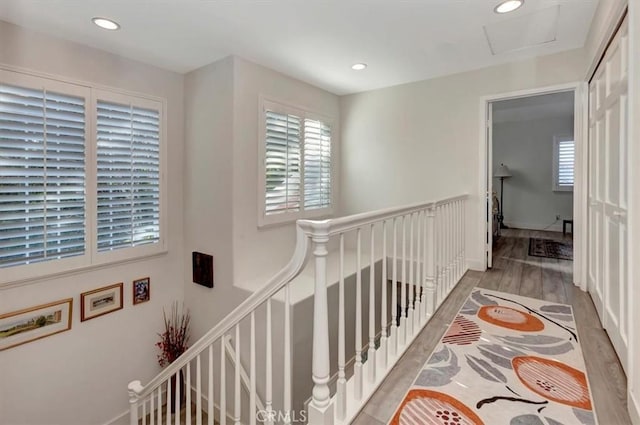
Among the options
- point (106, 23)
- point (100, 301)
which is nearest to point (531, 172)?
point (106, 23)

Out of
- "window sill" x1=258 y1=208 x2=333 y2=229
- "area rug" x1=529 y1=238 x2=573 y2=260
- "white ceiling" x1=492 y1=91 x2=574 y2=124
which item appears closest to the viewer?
"window sill" x1=258 y1=208 x2=333 y2=229

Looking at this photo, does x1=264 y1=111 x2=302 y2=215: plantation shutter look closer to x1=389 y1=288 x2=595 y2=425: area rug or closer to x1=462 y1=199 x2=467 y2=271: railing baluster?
x1=462 y1=199 x2=467 y2=271: railing baluster

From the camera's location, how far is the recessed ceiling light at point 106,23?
2.41 meters

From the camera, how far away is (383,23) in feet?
8.20

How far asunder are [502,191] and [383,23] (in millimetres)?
5896

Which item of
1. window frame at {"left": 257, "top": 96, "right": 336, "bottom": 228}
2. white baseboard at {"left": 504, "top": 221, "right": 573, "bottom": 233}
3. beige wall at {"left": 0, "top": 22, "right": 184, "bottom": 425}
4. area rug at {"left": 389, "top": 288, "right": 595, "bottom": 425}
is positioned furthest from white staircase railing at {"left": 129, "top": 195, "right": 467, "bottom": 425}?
white baseboard at {"left": 504, "top": 221, "right": 573, "bottom": 233}

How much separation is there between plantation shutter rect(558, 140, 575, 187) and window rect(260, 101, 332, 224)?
510 cm

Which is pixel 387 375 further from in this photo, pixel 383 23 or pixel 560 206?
pixel 560 206

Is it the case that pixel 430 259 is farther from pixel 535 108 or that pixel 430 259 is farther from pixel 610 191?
pixel 535 108

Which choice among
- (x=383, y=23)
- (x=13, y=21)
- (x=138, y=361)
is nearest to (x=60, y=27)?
(x=13, y=21)

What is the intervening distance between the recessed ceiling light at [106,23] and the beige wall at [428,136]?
2.87 meters

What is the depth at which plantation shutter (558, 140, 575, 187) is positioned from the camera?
613 cm

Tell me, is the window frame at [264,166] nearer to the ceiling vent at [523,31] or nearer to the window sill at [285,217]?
the window sill at [285,217]

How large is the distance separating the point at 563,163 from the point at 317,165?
538 centimetres
